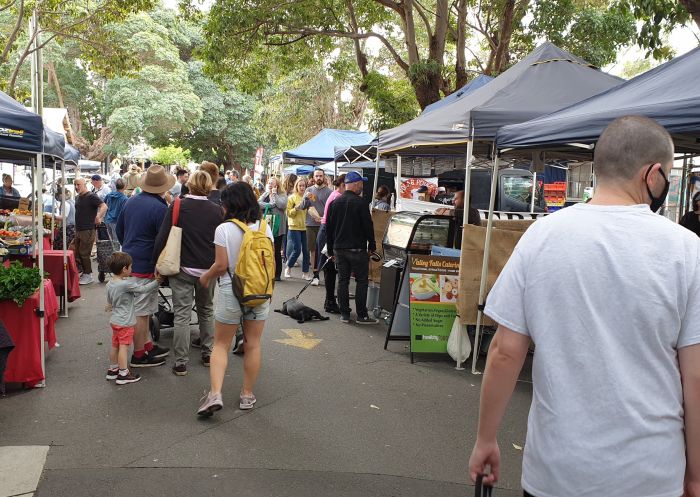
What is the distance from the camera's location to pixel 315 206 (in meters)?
13.3

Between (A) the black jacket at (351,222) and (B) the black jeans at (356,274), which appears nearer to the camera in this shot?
(A) the black jacket at (351,222)

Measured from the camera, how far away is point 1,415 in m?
5.49

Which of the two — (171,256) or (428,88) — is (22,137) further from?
(428,88)

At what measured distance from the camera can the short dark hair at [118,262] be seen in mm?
6504

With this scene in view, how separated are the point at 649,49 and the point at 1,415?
8.32m

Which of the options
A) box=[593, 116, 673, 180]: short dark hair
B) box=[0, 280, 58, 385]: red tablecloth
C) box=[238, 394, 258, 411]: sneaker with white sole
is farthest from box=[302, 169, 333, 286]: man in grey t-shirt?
box=[593, 116, 673, 180]: short dark hair

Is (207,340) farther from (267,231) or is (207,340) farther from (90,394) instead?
(267,231)

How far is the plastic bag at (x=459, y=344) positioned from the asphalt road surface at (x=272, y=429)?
190 millimetres

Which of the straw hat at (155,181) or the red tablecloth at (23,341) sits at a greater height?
the straw hat at (155,181)

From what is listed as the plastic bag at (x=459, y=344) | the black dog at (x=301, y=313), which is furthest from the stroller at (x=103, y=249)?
the plastic bag at (x=459, y=344)

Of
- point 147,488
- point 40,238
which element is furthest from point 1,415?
point 147,488

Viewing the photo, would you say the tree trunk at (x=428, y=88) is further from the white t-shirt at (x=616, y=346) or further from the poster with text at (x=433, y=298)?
the white t-shirt at (x=616, y=346)

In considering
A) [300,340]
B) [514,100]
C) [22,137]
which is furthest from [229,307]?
[514,100]

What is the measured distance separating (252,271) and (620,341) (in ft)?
12.1
